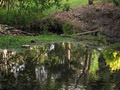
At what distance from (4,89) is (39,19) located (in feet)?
59.0

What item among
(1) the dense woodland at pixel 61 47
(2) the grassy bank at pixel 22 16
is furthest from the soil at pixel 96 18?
(2) the grassy bank at pixel 22 16

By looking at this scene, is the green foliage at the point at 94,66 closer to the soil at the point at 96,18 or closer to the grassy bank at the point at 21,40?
the grassy bank at the point at 21,40

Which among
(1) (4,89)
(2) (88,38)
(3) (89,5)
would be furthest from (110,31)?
(1) (4,89)

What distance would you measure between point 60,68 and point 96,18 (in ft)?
47.4

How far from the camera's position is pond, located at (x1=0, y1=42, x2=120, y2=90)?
1493 centimetres

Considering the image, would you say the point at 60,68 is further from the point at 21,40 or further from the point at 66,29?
the point at 66,29

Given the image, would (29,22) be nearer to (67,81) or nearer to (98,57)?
(98,57)

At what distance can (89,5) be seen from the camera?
3388 cm

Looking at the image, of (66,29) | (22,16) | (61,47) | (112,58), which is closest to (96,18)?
(66,29)

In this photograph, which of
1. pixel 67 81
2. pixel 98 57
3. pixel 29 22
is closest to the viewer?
pixel 67 81

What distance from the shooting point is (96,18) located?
104 ft

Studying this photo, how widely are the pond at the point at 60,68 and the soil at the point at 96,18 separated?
4.61 m

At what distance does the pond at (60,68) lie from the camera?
14930mm

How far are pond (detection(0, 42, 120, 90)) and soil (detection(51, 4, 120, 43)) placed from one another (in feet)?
15.1
